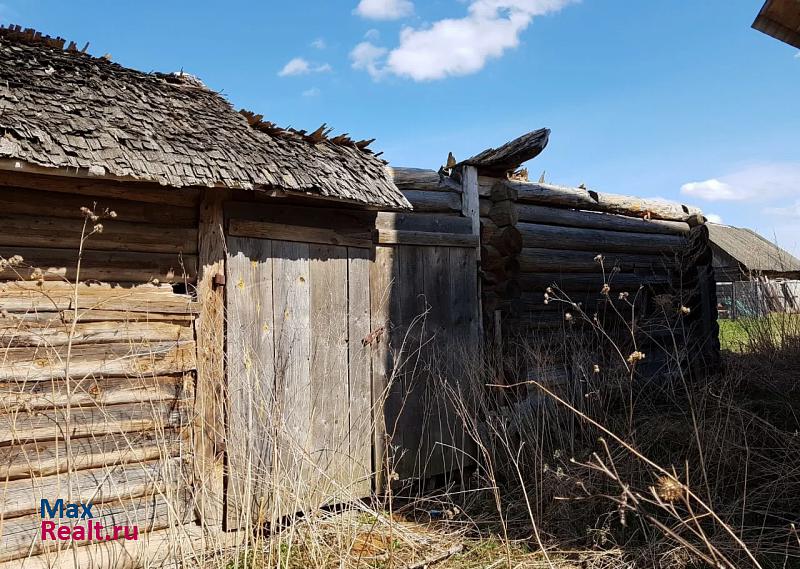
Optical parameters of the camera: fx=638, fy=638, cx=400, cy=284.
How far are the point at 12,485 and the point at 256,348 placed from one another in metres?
1.66

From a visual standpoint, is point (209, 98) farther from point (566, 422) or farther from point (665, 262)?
point (665, 262)

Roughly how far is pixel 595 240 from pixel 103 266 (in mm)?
5585

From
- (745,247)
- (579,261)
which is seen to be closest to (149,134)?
(579,261)

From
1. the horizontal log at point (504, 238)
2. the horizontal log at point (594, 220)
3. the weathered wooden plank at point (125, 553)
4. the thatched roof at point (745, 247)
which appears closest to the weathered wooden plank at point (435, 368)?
the horizontal log at point (504, 238)

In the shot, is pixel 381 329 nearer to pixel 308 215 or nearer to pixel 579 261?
pixel 308 215

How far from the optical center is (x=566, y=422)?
574 centimetres

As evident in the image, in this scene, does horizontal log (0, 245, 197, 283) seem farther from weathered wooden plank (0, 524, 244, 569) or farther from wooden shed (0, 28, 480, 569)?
weathered wooden plank (0, 524, 244, 569)

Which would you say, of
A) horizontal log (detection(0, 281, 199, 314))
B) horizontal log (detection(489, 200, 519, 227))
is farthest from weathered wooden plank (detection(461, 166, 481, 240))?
horizontal log (detection(0, 281, 199, 314))

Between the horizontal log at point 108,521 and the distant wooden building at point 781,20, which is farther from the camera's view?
the distant wooden building at point 781,20

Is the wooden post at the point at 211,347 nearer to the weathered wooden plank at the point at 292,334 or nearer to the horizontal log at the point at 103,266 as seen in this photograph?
the horizontal log at the point at 103,266

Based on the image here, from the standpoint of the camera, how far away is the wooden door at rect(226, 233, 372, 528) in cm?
443

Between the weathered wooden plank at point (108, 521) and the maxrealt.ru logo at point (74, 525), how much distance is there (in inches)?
0.8

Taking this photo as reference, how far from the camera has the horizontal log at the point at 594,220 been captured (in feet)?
23.0

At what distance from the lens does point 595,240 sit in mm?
7668
